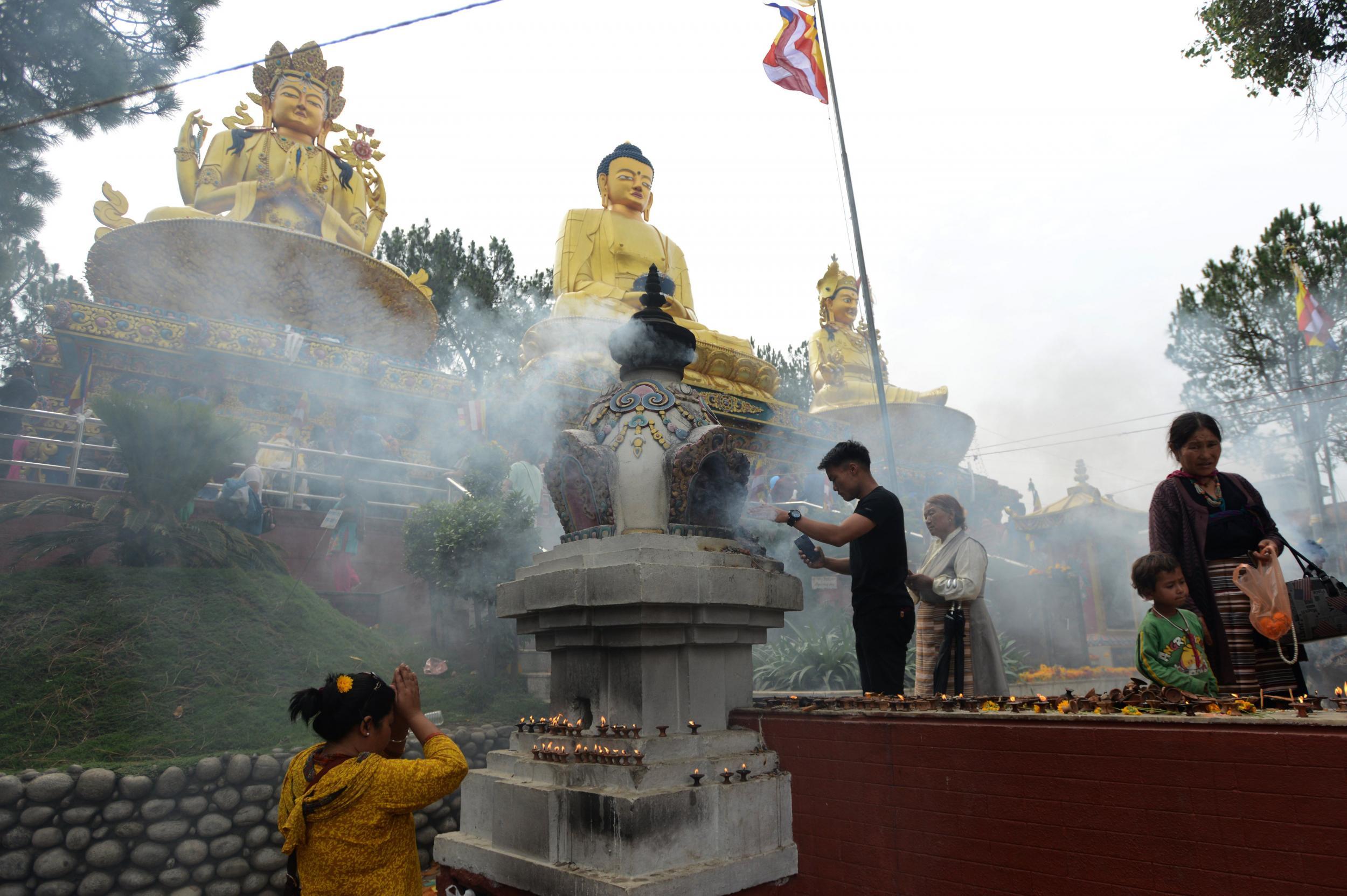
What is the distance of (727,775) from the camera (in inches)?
138

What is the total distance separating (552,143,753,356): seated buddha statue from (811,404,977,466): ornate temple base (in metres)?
7.04

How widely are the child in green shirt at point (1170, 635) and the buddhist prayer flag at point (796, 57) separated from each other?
10.2m

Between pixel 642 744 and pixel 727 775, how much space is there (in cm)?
39

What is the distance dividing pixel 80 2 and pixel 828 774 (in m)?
10.1

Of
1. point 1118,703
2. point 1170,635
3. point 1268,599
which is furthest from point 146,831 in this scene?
point 1268,599

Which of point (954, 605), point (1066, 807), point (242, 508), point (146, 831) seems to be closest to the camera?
point (1066, 807)

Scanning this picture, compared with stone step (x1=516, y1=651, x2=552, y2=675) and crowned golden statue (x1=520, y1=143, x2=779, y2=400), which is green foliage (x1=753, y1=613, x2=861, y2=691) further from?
crowned golden statue (x1=520, y1=143, x2=779, y2=400)

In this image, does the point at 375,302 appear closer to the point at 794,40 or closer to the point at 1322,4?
the point at 794,40

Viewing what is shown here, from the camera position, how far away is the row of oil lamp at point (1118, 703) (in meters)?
2.63

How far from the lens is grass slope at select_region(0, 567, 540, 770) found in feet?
19.2

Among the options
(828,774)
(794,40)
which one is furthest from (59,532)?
(794,40)

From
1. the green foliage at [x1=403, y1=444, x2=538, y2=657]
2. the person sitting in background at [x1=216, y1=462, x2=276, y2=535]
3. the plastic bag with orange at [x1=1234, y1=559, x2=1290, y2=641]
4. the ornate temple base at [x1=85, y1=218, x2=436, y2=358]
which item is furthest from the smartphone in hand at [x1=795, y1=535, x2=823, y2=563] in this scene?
the ornate temple base at [x1=85, y1=218, x2=436, y2=358]

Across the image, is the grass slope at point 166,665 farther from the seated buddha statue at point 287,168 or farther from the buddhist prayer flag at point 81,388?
the seated buddha statue at point 287,168

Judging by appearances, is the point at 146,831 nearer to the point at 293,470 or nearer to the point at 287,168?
the point at 293,470
